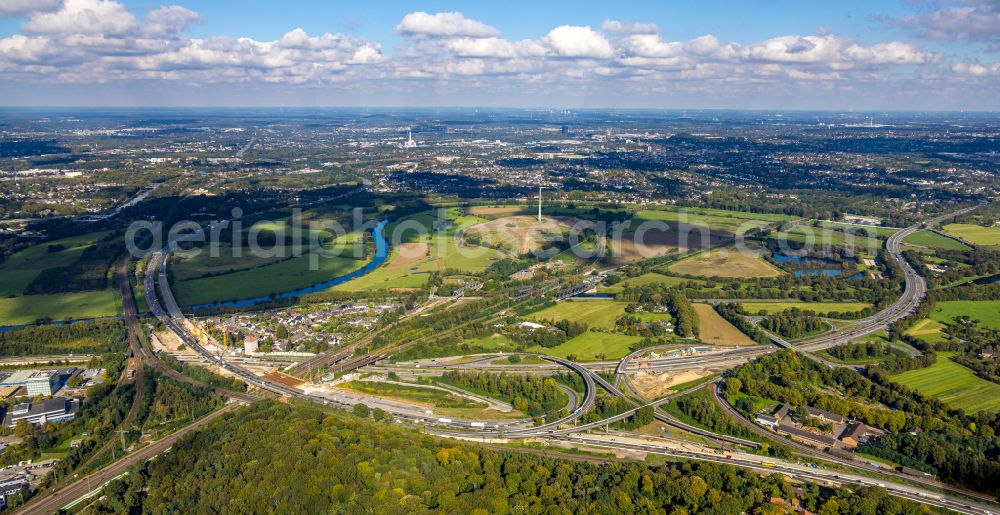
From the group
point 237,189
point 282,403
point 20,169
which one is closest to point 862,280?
point 282,403

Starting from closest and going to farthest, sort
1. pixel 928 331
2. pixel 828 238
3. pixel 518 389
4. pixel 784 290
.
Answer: pixel 518 389 < pixel 928 331 < pixel 784 290 < pixel 828 238

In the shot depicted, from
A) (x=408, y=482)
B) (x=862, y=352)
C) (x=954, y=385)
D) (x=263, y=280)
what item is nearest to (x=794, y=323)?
(x=862, y=352)

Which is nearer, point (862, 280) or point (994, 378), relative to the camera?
point (994, 378)

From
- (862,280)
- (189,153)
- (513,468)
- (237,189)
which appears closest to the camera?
(513,468)

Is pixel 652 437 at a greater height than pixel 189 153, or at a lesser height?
lesser

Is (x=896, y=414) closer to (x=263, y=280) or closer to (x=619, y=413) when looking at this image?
(x=619, y=413)

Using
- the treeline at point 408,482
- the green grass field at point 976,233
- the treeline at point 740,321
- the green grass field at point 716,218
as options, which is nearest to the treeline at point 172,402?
the treeline at point 408,482

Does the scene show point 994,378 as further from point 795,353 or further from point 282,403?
point 282,403
